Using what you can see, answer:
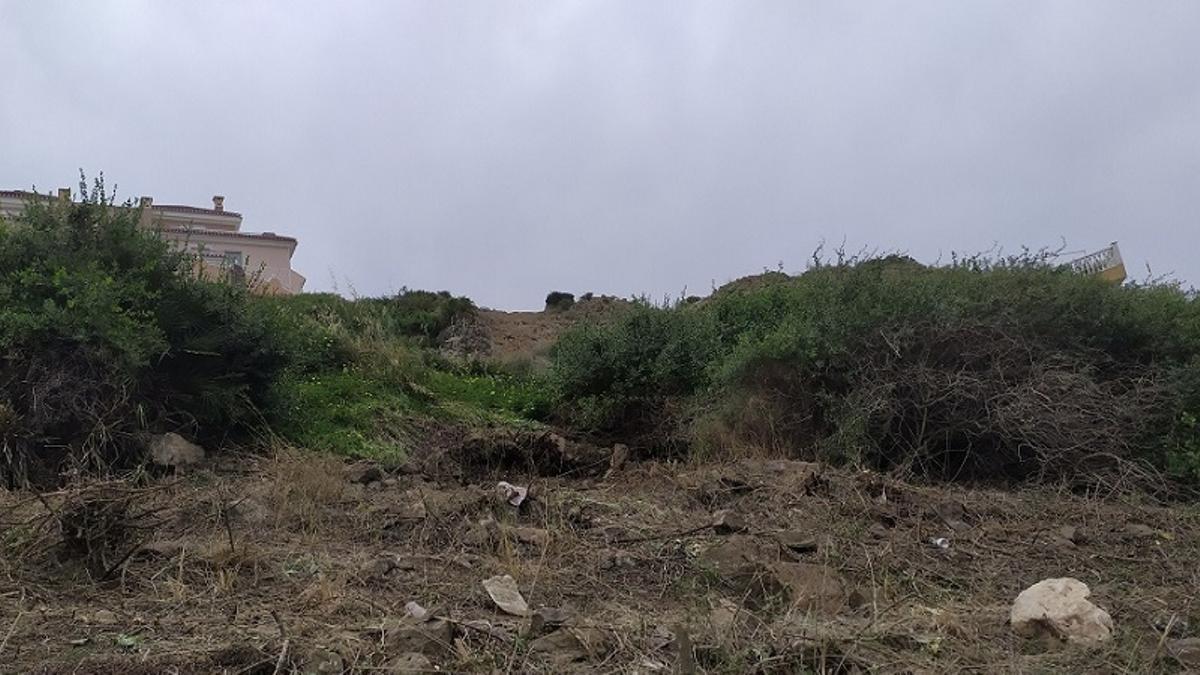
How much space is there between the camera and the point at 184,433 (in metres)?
9.72

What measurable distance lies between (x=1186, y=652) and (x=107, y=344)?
8.35 m

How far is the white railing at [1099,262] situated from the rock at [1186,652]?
8.04 m

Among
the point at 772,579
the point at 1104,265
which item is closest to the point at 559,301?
the point at 1104,265

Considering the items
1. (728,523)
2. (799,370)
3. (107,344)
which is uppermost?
(799,370)

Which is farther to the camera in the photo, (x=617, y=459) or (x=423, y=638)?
(x=617, y=459)

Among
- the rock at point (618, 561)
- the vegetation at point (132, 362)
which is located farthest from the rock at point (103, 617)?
the vegetation at point (132, 362)

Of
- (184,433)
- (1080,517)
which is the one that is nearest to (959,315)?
(1080,517)

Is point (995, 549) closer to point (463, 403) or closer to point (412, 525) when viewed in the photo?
point (412, 525)

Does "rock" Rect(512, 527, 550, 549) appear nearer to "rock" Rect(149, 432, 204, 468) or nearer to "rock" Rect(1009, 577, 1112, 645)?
"rock" Rect(1009, 577, 1112, 645)

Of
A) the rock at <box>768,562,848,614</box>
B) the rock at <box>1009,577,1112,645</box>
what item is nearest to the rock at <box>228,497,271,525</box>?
the rock at <box>768,562,848,614</box>

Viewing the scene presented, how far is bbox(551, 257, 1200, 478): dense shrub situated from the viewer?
9.37 m

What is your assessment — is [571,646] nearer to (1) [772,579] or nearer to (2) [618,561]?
(1) [772,579]

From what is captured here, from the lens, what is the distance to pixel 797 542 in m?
6.22

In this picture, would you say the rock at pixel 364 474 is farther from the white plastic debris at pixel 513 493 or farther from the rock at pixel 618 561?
the rock at pixel 618 561
